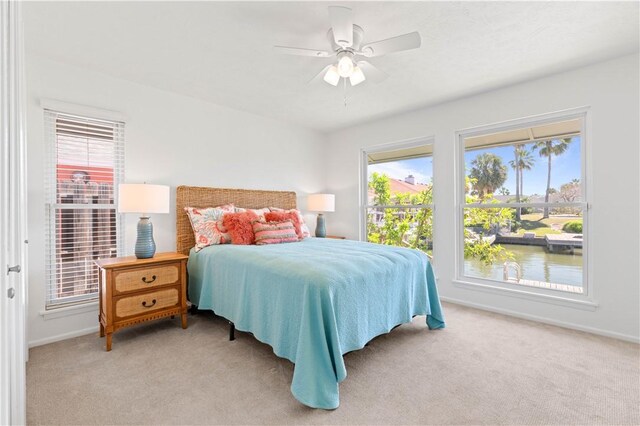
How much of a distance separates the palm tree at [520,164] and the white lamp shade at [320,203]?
94.4 inches

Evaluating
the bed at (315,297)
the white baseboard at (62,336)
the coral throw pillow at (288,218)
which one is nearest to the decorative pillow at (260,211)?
the coral throw pillow at (288,218)

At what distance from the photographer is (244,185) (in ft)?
13.1

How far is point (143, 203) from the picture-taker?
8.52 feet

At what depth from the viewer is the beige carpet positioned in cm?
164

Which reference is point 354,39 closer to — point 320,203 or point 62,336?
point 320,203

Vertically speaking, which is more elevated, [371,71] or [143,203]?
[371,71]

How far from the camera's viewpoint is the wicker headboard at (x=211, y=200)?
3.34 meters

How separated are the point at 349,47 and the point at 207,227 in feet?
7.36

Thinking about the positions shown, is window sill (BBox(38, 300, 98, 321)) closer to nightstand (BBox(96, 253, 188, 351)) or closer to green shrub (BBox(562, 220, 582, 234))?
nightstand (BBox(96, 253, 188, 351))

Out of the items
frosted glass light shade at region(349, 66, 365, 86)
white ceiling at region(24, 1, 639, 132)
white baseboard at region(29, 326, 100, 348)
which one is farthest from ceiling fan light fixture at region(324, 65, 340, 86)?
white baseboard at region(29, 326, 100, 348)

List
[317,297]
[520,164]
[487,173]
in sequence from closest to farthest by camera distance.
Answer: [317,297] → [520,164] → [487,173]

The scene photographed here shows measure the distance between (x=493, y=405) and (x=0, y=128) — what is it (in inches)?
102

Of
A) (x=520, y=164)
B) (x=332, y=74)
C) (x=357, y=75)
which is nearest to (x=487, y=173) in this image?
(x=520, y=164)

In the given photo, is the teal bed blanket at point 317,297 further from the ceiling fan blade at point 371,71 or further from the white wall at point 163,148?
the ceiling fan blade at point 371,71
